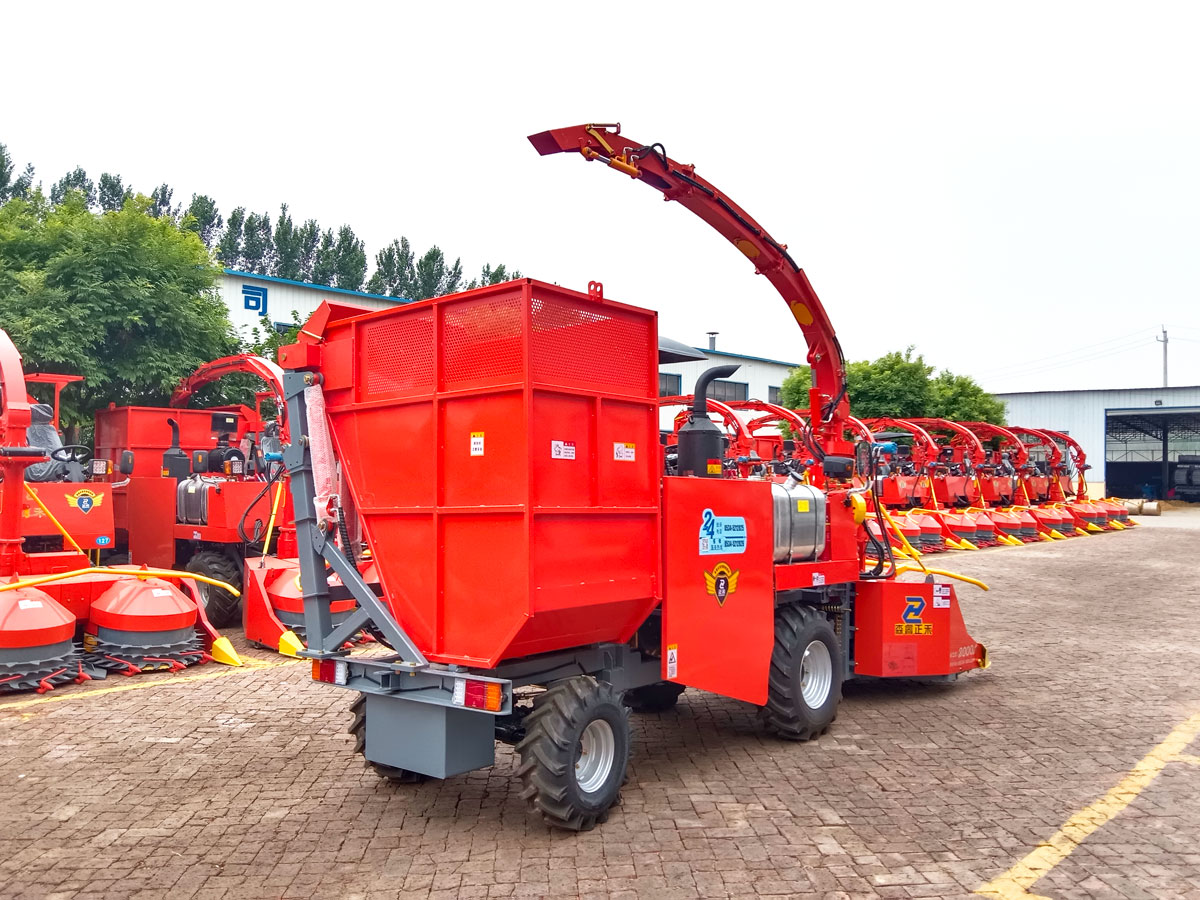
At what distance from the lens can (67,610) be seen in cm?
812

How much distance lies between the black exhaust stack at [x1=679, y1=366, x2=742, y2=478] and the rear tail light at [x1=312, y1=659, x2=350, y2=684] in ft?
8.28

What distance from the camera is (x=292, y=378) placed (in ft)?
18.2

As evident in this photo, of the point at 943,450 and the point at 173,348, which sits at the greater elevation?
the point at 173,348

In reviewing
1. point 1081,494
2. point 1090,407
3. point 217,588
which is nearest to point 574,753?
point 217,588

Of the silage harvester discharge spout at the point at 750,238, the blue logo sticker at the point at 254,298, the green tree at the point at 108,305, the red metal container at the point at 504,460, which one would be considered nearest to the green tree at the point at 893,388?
the blue logo sticker at the point at 254,298

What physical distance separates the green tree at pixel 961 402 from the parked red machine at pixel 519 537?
31.7m

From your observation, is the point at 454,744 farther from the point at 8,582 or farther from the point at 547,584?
the point at 8,582

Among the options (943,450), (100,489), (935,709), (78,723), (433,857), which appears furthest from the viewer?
(943,450)

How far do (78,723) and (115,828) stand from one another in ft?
7.64

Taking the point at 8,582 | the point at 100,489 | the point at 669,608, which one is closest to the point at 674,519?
the point at 669,608

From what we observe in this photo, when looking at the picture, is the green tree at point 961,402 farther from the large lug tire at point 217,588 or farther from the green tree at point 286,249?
the green tree at point 286,249

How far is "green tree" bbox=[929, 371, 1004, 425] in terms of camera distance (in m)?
35.8

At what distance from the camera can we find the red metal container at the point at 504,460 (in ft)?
15.4

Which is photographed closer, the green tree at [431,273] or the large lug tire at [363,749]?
the large lug tire at [363,749]
